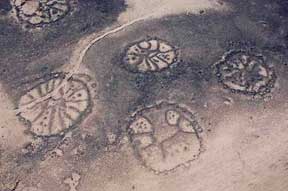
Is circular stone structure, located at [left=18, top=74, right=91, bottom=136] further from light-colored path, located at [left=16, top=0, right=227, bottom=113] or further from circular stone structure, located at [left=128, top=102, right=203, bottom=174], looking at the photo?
circular stone structure, located at [left=128, top=102, right=203, bottom=174]

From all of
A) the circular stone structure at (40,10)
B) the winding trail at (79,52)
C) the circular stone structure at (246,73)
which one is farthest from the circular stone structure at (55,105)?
the circular stone structure at (246,73)

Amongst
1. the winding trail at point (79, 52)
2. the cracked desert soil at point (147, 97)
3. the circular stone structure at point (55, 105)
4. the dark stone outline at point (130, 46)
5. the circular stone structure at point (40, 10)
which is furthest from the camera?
the circular stone structure at point (40, 10)

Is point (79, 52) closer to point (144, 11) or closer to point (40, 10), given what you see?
point (40, 10)

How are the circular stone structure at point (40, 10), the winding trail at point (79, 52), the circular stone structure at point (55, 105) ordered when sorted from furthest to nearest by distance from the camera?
the circular stone structure at point (40, 10)
the winding trail at point (79, 52)
the circular stone structure at point (55, 105)

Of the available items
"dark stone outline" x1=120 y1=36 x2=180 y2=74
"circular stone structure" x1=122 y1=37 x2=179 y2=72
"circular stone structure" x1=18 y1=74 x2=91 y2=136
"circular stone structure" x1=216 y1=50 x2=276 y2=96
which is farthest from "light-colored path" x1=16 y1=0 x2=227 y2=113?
"circular stone structure" x1=216 y1=50 x2=276 y2=96

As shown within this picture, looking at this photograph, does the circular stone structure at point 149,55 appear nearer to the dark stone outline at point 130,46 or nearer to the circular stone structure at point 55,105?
the dark stone outline at point 130,46

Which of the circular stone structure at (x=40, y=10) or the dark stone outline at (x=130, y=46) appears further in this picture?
the circular stone structure at (x=40, y=10)

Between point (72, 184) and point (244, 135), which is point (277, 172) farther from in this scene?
point (72, 184)
